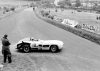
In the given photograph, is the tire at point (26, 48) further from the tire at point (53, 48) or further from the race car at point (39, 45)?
the tire at point (53, 48)

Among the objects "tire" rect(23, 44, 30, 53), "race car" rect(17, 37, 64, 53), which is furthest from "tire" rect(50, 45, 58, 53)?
"tire" rect(23, 44, 30, 53)

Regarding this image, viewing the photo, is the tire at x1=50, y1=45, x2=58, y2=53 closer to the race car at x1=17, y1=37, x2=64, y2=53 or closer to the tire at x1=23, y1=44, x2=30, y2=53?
the race car at x1=17, y1=37, x2=64, y2=53

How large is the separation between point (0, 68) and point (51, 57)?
3.38 metres

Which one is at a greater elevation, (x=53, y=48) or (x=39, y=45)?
(x=39, y=45)

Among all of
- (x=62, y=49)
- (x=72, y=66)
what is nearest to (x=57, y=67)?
(x=72, y=66)

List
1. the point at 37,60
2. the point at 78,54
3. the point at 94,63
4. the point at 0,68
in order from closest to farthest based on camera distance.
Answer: the point at 0,68
the point at 94,63
the point at 37,60
the point at 78,54

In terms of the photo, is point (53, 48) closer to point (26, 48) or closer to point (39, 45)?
point (39, 45)

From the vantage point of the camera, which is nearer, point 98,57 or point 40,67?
point 40,67

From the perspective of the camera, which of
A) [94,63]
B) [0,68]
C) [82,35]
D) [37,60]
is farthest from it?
[82,35]

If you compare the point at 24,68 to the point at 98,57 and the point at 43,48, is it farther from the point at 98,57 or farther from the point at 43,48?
the point at 98,57

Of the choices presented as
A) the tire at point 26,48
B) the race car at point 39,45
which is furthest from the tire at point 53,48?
the tire at point 26,48

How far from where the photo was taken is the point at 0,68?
9016mm

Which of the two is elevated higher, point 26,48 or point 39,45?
point 39,45

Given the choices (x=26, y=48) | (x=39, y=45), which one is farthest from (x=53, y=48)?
Answer: (x=26, y=48)
